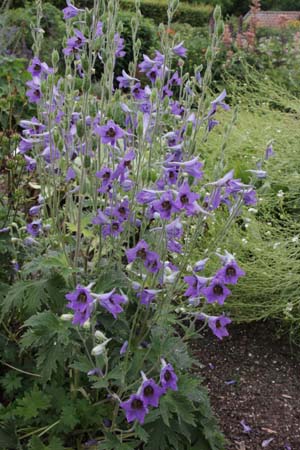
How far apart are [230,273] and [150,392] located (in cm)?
47

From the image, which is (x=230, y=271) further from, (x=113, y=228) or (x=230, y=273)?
(x=113, y=228)

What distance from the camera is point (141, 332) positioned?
2.29 metres

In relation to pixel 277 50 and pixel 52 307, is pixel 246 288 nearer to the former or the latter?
pixel 52 307

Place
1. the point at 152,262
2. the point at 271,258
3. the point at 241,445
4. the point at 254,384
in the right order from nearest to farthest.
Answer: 1. the point at 152,262
2. the point at 241,445
3. the point at 254,384
4. the point at 271,258

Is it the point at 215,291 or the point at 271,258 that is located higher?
the point at 215,291

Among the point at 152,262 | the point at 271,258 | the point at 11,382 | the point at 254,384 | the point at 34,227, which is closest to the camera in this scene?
the point at 152,262

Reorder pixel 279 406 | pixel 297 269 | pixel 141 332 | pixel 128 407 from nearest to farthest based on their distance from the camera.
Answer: pixel 128 407, pixel 141 332, pixel 279 406, pixel 297 269

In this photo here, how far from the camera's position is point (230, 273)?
183 cm

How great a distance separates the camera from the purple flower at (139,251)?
1981mm

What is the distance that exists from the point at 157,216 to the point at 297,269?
5.42 ft

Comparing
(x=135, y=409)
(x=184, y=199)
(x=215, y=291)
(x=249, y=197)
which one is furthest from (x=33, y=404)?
(x=249, y=197)

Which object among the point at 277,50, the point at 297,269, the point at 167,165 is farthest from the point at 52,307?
the point at 277,50

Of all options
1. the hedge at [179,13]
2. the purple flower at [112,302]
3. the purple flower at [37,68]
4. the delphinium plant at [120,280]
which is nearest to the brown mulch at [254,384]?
the delphinium plant at [120,280]

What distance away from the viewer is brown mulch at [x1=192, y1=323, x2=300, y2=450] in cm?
286
